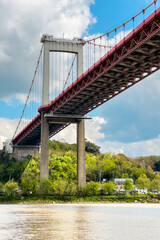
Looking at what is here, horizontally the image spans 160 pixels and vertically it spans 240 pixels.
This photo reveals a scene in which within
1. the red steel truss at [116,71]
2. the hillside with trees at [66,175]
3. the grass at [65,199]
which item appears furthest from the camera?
the hillside with trees at [66,175]

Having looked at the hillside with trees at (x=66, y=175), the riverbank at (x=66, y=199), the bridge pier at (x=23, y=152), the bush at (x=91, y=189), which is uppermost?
the bridge pier at (x=23, y=152)

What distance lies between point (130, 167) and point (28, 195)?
45.4 m

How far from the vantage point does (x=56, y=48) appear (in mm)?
66688

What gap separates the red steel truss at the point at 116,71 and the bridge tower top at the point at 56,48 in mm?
4423

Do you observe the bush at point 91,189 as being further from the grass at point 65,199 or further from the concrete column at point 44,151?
the concrete column at point 44,151

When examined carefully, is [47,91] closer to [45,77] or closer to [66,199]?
[45,77]

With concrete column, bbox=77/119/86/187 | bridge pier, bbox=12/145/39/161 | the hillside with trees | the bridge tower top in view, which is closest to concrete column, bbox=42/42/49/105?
the bridge tower top

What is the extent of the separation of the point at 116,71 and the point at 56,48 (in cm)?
2670

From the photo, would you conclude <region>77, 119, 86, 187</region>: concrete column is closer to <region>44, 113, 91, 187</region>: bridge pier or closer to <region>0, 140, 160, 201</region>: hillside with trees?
<region>44, 113, 91, 187</region>: bridge pier

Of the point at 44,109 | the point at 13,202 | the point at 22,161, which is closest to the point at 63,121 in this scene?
the point at 44,109

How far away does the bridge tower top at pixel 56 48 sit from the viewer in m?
66.0

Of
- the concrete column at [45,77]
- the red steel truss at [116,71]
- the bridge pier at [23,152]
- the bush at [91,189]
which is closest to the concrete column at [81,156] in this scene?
the bush at [91,189]

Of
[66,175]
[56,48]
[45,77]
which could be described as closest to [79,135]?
[45,77]

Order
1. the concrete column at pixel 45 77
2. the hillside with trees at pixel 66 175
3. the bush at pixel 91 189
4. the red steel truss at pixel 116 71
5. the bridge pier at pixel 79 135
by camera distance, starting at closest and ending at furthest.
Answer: the red steel truss at pixel 116 71 < the hillside with trees at pixel 66 175 < the bush at pixel 91 189 < the bridge pier at pixel 79 135 < the concrete column at pixel 45 77
